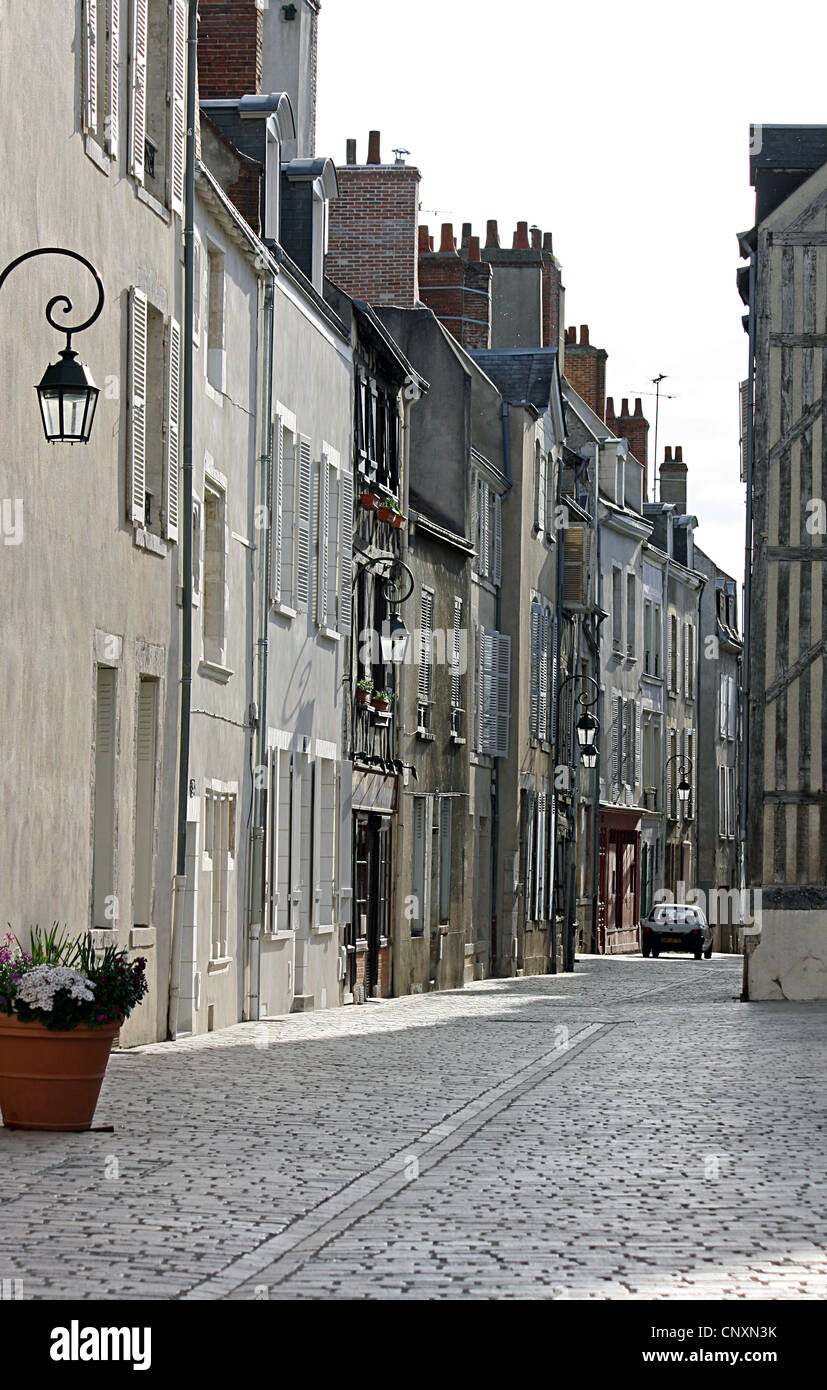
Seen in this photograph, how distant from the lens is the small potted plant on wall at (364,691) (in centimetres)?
2730

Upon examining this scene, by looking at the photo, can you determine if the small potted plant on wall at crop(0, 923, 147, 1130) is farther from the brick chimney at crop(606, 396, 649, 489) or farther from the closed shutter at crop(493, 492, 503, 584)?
the brick chimney at crop(606, 396, 649, 489)

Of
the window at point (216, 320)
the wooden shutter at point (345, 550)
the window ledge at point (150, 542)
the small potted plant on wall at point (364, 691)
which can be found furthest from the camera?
the small potted plant on wall at point (364, 691)

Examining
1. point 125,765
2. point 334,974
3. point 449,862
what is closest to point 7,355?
point 125,765

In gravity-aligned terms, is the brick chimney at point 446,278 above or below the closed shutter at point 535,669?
above

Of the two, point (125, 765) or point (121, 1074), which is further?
point (125, 765)

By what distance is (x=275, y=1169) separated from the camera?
10.3 m

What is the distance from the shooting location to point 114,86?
55.9 feet

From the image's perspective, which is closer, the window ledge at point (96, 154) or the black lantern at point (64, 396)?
the black lantern at point (64, 396)

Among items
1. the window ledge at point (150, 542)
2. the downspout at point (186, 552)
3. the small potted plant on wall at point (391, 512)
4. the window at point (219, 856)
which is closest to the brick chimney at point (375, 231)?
the small potted plant on wall at point (391, 512)

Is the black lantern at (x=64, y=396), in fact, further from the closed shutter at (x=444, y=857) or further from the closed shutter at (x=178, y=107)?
the closed shutter at (x=444, y=857)

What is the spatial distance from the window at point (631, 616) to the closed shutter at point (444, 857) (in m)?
22.6
